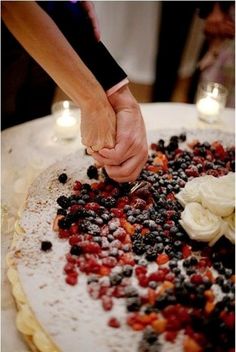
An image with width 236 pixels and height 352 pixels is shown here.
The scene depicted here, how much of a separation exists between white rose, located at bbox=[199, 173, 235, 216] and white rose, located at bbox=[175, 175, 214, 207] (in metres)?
0.02

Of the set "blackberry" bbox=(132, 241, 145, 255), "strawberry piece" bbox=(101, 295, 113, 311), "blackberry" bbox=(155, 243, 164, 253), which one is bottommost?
"blackberry" bbox=(155, 243, 164, 253)

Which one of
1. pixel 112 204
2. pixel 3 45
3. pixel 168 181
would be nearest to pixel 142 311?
pixel 112 204

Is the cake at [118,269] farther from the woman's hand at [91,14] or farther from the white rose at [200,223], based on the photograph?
the woman's hand at [91,14]

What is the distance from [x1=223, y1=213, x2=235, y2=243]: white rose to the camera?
1094 millimetres

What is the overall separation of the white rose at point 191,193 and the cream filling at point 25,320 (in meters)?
0.45

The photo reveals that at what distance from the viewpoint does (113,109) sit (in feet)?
4.28

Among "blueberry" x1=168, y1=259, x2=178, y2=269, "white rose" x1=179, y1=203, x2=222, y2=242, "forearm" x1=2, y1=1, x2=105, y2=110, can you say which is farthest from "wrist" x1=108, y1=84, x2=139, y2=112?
"blueberry" x1=168, y1=259, x2=178, y2=269

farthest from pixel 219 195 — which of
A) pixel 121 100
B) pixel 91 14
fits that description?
pixel 91 14

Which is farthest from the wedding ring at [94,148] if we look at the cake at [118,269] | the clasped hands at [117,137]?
the cake at [118,269]

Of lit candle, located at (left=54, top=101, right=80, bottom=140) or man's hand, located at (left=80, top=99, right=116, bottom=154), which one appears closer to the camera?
man's hand, located at (left=80, top=99, right=116, bottom=154)

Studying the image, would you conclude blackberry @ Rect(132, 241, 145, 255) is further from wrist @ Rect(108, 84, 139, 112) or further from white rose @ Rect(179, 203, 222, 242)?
wrist @ Rect(108, 84, 139, 112)

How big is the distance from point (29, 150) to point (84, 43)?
0.50m

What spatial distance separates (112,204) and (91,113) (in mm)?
245

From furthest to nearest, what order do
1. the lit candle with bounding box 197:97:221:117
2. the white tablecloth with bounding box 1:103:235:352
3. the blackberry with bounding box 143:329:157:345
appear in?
the lit candle with bounding box 197:97:221:117 < the white tablecloth with bounding box 1:103:235:352 < the blackberry with bounding box 143:329:157:345
